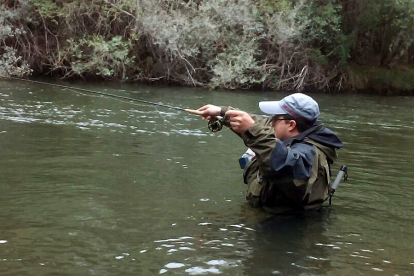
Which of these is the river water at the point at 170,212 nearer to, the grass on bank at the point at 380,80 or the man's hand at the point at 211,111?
the man's hand at the point at 211,111

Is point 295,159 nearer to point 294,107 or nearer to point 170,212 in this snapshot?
point 294,107

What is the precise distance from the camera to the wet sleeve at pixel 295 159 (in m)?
4.45

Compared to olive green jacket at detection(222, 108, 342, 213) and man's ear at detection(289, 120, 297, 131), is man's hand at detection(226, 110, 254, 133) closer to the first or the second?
olive green jacket at detection(222, 108, 342, 213)

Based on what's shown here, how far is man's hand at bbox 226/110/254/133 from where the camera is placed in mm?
4555

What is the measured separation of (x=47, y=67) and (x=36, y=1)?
260 centimetres

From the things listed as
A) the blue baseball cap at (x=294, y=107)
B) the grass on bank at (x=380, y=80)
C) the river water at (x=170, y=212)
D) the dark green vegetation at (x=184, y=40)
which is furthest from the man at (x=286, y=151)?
the grass on bank at (x=380, y=80)

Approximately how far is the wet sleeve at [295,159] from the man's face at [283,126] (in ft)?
0.51

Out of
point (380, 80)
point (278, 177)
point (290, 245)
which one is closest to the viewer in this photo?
point (278, 177)

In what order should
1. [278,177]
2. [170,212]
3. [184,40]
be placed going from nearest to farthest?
[278,177] → [170,212] → [184,40]

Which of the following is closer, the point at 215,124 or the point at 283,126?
the point at 215,124

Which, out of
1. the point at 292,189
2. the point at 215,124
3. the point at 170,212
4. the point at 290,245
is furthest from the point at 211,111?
the point at 290,245

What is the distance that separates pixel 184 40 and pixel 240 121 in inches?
736

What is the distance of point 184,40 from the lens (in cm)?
2283

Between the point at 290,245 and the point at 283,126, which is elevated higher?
the point at 283,126
